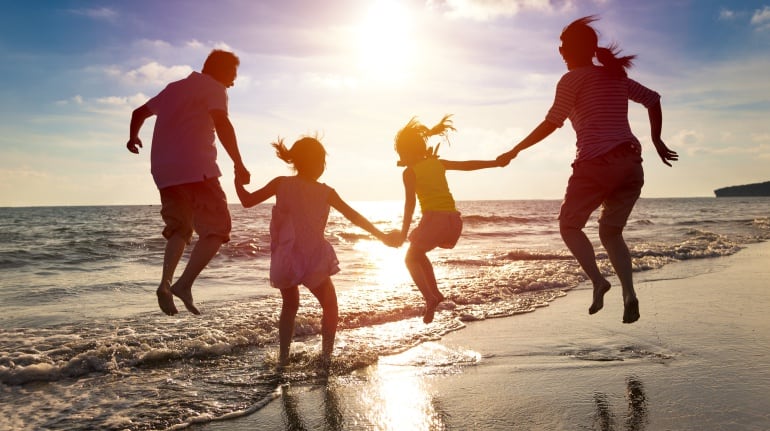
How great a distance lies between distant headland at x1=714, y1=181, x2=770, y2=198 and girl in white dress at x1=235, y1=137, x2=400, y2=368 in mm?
A: 178257

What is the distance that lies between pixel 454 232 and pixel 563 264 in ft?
27.7

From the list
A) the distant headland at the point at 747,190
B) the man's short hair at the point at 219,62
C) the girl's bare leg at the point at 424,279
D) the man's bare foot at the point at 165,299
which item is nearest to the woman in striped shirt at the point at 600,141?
the girl's bare leg at the point at 424,279

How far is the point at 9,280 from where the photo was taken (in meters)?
12.4

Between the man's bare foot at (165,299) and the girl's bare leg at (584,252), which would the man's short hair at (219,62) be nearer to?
the man's bare foot at (165,299)

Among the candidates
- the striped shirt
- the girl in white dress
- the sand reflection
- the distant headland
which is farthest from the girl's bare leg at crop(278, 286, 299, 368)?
the distant headland

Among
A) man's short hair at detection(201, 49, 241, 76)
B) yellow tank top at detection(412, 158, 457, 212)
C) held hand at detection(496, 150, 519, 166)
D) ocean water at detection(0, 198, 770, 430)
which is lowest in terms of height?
ocean water at detection(0, 198, 770, 430)

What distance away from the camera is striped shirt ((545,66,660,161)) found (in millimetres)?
4773

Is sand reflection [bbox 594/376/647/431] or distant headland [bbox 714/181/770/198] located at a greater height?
distant headland [bbox 714/181/770/198]

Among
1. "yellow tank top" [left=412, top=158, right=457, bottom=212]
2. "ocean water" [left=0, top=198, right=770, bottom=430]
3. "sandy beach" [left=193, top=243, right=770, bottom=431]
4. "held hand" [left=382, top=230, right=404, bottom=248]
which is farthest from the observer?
"yellow tank top" [left=412, top=158, right=457, bottom=212]

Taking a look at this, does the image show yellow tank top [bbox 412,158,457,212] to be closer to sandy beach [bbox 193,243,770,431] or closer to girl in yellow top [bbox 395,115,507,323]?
girl in yellow top [bbox 395,115,507,323]

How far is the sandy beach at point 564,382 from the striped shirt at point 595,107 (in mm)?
1832

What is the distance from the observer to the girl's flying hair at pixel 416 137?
5762mm

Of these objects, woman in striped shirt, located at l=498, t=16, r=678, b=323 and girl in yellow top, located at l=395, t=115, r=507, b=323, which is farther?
girl in yellow top, located at l=395, t=115, r=507, b=323

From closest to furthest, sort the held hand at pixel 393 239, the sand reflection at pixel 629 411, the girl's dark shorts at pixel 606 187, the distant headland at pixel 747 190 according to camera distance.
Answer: the sand reflection at pixel 629 411
the girl's dark shorts at pixel 606 187
the held hand at pixel 393 239
the distant headland at pixel 747 190
